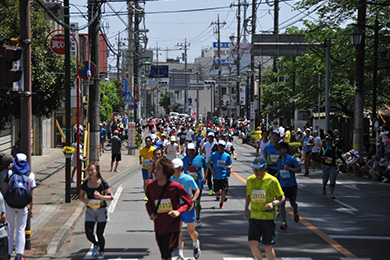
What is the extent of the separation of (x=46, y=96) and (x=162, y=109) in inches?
5171

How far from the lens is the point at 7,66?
883 centimetres

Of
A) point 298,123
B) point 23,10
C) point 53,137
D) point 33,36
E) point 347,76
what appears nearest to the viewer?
point 23,10

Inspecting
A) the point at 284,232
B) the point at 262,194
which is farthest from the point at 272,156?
the point at 262,194

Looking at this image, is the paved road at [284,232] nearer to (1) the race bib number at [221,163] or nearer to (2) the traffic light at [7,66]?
(1) the race bib number at [221,163]

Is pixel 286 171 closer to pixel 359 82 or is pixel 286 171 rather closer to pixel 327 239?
pixel 327 239

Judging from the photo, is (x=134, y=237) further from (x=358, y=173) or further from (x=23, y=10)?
(x=358, y=173)

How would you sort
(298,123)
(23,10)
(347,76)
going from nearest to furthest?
1. (23,10)
2. (347,76)
3. (298,123)

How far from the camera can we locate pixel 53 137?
37.3 m

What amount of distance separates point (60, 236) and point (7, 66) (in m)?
3.68

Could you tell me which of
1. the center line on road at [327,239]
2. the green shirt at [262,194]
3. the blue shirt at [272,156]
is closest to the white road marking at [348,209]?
the center line on road at [327,239]

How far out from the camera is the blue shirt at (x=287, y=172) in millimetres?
11681

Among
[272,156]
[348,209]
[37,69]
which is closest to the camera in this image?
[272,156]

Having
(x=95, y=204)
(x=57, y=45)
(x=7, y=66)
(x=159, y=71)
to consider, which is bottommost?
(x=95, y=204)

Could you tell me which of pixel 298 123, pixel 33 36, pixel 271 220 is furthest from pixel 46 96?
pixel 298 123
